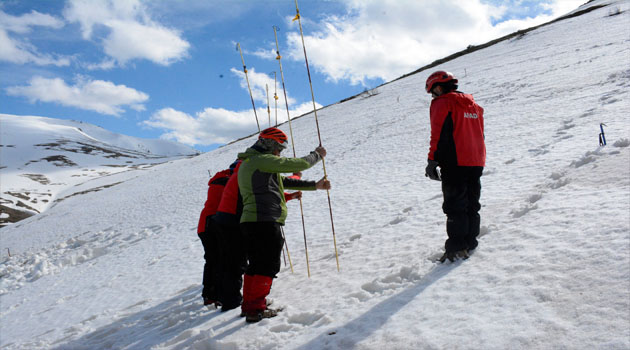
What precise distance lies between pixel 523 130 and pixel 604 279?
9.64 metres

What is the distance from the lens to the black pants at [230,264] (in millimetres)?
4898

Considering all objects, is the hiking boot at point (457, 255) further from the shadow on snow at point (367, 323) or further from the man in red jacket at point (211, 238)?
the man in red jacket at point (211, 238)

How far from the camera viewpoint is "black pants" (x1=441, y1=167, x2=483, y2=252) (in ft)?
13.3

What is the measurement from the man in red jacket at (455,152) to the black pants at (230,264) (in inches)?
104

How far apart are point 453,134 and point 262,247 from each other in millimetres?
2437

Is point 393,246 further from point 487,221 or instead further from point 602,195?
point 602,195

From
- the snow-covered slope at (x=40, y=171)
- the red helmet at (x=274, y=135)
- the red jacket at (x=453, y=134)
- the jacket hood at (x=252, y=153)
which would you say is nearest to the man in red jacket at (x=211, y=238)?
the jacket hood at (x=252, y=153)

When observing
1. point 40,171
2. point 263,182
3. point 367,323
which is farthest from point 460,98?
point 40,171

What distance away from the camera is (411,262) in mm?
4574

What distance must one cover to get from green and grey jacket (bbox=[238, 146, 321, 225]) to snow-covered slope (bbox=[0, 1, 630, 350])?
1129 millimetres

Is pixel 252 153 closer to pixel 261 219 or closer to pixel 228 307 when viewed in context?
pixel 261 219

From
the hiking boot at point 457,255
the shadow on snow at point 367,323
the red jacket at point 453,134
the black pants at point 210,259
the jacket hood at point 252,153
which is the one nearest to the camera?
the shadow on snow at point 367,323

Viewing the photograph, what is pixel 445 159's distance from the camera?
13.4 ft

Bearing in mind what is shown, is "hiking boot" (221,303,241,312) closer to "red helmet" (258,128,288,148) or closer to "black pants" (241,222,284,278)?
"black pants" (241,222,284,278)
